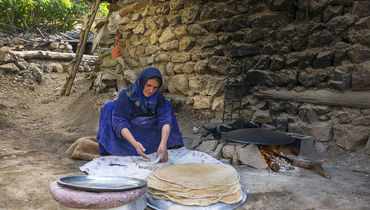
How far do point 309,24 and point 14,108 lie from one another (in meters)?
5.47

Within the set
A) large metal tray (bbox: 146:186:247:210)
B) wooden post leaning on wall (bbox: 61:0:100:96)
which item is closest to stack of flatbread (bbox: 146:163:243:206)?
large metal tray (bbox: 146:186:247:210)

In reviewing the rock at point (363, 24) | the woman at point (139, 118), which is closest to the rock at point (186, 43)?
the woman at point (139, 118)

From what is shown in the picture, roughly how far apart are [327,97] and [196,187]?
2.04 m

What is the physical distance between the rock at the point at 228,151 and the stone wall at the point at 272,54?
27.2 inches

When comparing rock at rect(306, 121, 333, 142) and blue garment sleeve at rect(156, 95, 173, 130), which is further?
rock at rect(306, 121, 333, 142)

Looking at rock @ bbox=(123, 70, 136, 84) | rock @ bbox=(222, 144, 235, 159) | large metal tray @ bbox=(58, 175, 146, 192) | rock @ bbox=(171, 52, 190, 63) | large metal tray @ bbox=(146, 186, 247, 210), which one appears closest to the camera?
large metal tray @ bbox=(58, 175, 146, 192)

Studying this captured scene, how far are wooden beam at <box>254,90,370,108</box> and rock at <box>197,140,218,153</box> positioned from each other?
98cm

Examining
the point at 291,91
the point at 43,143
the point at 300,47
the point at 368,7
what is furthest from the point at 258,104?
the point at 43,143

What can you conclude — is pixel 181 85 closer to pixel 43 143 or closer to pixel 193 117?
pixel 193 117

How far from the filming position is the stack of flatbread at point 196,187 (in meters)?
1.88

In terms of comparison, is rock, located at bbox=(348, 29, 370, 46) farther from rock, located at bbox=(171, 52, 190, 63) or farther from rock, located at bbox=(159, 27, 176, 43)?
rock, located at bbox=(159, 27, 176, 43)

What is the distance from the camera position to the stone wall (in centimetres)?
300

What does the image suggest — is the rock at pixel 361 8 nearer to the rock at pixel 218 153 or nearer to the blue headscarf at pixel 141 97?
the rock at pixel 218 153

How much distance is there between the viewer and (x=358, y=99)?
293 centimetres
